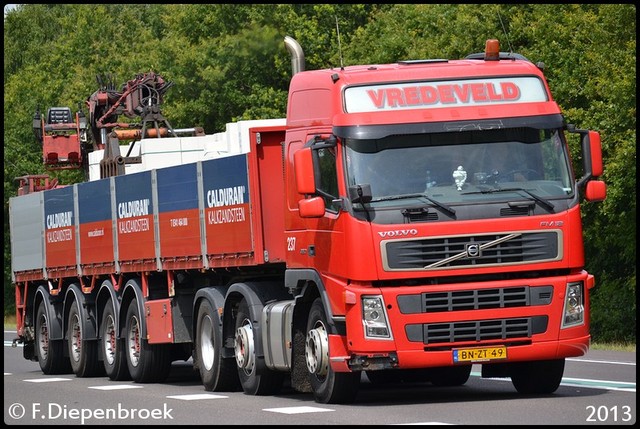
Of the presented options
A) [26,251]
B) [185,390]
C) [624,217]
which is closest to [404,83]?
[185,390]

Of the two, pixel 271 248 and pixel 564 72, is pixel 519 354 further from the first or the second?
pixel 564 72

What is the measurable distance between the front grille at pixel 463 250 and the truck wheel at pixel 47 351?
1160 centimetres

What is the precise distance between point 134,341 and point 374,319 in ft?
24.9

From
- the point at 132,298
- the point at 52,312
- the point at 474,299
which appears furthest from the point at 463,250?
the point at 52,312

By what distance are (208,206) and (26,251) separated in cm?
920

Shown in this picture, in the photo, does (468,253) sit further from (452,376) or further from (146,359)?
(146,359)

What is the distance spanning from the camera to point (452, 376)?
19.3 meters

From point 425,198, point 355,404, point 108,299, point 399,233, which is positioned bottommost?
point 355,404

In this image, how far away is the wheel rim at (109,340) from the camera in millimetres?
23734

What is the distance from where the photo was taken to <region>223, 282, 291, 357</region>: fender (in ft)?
60.1

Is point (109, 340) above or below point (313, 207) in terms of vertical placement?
below

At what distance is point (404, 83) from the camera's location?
54.4 feet

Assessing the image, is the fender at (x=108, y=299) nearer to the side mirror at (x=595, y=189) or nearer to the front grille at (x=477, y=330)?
the front grille at (x=477, y=330)

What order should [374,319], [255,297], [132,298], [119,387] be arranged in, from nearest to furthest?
[374,319]
[255,297]
[119,387]
[132,298]
